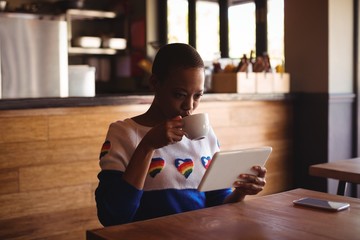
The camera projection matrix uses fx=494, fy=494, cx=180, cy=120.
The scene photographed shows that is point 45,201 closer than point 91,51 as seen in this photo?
Yes

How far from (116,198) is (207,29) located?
4.31m

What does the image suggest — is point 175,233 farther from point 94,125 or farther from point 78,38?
point 78,38

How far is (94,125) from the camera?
8.86 feet

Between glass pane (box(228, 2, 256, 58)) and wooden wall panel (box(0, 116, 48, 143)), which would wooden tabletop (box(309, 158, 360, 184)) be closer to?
wooden wall panel (box(0, 116, 48, 143))

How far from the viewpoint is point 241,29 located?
4918 mm

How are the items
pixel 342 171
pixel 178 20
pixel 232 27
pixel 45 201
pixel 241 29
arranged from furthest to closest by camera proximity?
1. pixel 178 20
2. pixel 232 27
3. pixel 241 29
4. pixel 45 201
5. pixel 342 171

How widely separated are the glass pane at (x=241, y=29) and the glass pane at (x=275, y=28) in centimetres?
19

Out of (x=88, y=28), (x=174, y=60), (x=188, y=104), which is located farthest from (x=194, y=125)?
(x=88, y=28)

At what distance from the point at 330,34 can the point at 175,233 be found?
2.77m

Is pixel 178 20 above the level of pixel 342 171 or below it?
above

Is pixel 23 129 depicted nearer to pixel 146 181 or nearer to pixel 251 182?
pixel 146 181

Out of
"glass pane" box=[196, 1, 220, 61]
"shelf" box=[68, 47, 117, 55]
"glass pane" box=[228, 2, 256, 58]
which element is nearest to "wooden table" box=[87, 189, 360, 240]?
"glass pane" box=[228, 2, 256, 58]

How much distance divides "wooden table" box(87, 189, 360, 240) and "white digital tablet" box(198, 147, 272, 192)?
0.23 feet

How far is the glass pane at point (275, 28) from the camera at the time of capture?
4.40 metres
